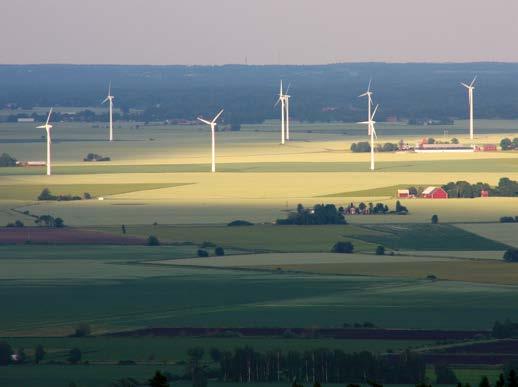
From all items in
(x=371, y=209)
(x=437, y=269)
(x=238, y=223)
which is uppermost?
(x=371, y=209)

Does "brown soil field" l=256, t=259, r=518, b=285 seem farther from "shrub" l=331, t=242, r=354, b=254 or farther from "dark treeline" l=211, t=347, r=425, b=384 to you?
"dark treeline" l=211, t=347, r=425, b=384

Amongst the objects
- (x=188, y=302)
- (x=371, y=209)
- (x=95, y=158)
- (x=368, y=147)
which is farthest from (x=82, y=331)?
(x=368, y=147)

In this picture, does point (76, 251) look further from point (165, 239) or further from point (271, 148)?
point (271, 148)

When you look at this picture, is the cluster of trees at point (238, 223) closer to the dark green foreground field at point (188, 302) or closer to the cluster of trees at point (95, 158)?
the dark green foreground field at point (188, 302)

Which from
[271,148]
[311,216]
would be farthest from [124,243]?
[271,148]

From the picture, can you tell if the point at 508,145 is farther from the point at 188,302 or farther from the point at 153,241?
the point at 188,302

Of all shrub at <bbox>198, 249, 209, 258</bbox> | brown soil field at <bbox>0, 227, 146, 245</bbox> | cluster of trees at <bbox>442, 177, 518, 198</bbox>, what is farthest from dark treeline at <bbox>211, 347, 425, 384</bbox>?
cluster of trees at <bbox>442, 177, 518, 198</bbox>

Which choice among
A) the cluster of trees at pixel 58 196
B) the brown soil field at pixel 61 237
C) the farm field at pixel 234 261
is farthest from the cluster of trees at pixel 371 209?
the cluster of trees at pixel 58 196
